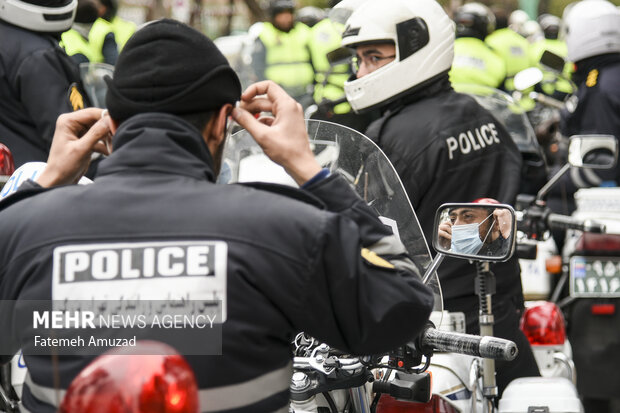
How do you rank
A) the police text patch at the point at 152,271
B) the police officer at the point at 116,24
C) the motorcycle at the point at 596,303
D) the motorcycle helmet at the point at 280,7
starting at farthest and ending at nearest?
the motorcycle helmet at the point at 280,7 → the police officer at the point at 116,24 → the motorcycle at the point at 596,303 → the police text patch at the point at 152,271

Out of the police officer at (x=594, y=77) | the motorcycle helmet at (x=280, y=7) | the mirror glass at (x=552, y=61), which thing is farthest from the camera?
the motorcycle helmet at (x=280, y=7)

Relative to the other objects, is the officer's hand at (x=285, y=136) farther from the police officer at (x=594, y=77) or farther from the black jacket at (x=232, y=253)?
the police officer at (x=594, y=77)

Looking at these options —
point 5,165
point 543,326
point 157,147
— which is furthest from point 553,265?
point 157,147

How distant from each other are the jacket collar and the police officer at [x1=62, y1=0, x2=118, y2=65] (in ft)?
20.2

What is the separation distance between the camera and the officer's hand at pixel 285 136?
2.15 meters

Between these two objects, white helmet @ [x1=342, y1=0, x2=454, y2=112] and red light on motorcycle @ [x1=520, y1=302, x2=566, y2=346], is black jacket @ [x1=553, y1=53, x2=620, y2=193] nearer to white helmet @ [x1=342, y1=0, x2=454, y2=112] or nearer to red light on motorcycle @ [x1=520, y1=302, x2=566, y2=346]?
red light on motorcycle @ [x1=520, y1=302, x2=566, y2=346]

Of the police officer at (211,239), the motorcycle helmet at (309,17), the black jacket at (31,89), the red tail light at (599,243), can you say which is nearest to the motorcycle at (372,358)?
the police officer at (211,239)

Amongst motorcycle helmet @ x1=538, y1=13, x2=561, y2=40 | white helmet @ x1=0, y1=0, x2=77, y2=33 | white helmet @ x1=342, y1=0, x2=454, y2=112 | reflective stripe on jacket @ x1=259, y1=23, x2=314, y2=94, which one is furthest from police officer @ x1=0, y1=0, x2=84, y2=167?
motorcycle helmet @ x1=538, y1=13, x2=561, y2=40

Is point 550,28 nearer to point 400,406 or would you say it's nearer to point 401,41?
point 401,41

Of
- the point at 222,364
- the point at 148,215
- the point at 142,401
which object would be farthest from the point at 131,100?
the point at 142,401

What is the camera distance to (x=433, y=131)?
405 centimetres

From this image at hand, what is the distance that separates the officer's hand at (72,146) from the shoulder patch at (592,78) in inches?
206

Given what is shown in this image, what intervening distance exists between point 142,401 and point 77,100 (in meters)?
3.51

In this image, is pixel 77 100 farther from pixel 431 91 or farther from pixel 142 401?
pixel 142 401
